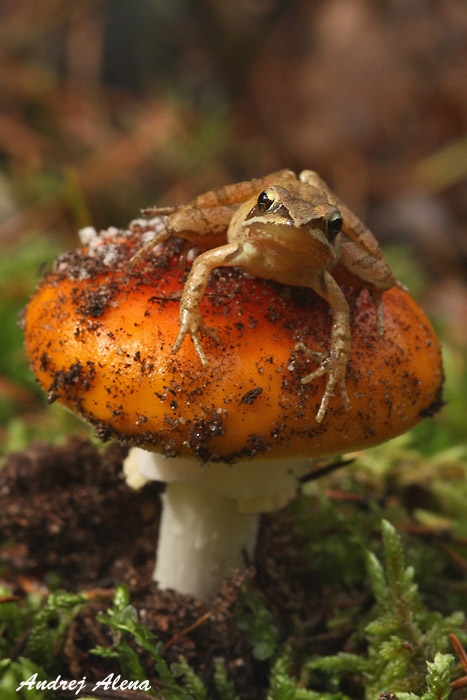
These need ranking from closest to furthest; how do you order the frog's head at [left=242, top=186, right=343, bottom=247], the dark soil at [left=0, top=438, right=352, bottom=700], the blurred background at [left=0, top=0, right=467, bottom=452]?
the frog's head at [left=242, top=186, right=343, bottom=247] → the dark soil at [left=0, top=438, right=352, bottom=700] → the blurred background at [left=0, top=0, right=467, bottom=452]

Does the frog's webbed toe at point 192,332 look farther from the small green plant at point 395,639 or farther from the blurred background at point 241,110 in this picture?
the blurred background at point 241,110

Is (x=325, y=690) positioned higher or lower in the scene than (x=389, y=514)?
lower

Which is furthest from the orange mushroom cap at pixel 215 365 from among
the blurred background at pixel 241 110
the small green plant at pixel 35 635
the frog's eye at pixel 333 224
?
the blurred background at pixel 241 110

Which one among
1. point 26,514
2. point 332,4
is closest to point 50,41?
point 332,4

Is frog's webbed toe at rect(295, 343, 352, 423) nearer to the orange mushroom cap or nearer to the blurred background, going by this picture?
the orange mushroom cap

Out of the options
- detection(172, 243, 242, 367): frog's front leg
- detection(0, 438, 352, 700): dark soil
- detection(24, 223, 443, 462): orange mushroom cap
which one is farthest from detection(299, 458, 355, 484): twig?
detection(172, 243, 242, 367): frog's front leg

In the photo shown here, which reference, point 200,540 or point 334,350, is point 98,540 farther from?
point 334,350

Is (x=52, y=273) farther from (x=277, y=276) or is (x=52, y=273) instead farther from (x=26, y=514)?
(x=26, y=514)
